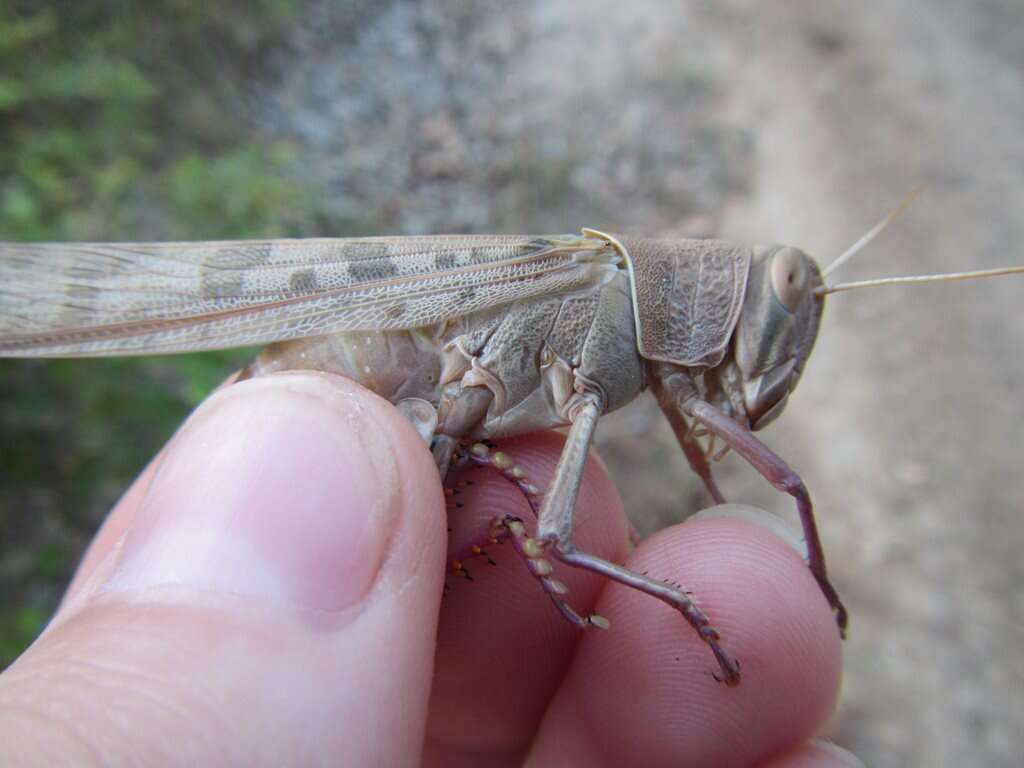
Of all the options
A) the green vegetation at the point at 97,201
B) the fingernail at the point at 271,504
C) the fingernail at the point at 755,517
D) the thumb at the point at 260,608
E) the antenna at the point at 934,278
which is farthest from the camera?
the green vegetation at the point at 97,201

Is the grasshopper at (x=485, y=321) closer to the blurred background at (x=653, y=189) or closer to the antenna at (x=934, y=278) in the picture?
the antenna at (x=934, y=278)

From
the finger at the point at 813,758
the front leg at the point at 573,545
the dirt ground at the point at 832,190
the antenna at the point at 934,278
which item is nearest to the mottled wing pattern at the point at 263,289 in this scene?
the front leg at the point at 573,545

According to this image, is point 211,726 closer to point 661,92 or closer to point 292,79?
point 292,79

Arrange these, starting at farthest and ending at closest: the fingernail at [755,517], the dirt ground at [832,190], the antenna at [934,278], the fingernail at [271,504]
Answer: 1. the dirt ground at [832,190]
2. the fingernail at [755,517]
3. the antenna at [934,278]
4. the fingernail at [271,504]

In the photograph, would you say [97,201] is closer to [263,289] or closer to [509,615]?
[263,289]

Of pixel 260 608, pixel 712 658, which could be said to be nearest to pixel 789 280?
pixel 712 658

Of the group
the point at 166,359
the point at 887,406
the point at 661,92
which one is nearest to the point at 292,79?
the point at 661,92
